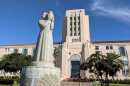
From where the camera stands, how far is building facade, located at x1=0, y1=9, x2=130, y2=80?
64.4 m

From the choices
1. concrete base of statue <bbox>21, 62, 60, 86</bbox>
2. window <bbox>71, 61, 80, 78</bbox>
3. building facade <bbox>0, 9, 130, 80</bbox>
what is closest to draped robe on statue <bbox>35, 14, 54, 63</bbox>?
concrete base of statue <bbox>21, 62, 60, 86</bbox>

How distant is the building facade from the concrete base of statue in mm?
52004

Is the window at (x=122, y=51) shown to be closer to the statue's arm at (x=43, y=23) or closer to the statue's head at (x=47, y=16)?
the statue's head at (x=47, y=16)

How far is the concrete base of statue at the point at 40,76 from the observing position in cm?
818

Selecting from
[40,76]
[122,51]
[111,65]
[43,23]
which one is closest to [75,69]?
[122,51]

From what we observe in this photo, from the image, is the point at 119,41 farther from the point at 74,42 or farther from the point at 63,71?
the point at 63,71

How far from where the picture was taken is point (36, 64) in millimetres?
8648

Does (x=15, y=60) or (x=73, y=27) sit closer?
(x=15, y=60)

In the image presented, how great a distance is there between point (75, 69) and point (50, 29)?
5610 cm

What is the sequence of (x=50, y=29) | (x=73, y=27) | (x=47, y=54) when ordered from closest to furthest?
1. (x=47, y=54)
2. (x=50, y=29)
3. (x=73, y=27)

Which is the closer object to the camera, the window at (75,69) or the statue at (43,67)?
the statue at (43,67)

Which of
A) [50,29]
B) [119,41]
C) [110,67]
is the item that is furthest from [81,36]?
[50,29]

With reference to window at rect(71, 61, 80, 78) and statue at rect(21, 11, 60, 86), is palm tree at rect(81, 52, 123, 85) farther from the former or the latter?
statue at rect(21, 11, 60, 86)

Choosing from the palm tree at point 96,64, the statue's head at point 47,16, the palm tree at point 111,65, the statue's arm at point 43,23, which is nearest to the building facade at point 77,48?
the palm tree at point 96,64
